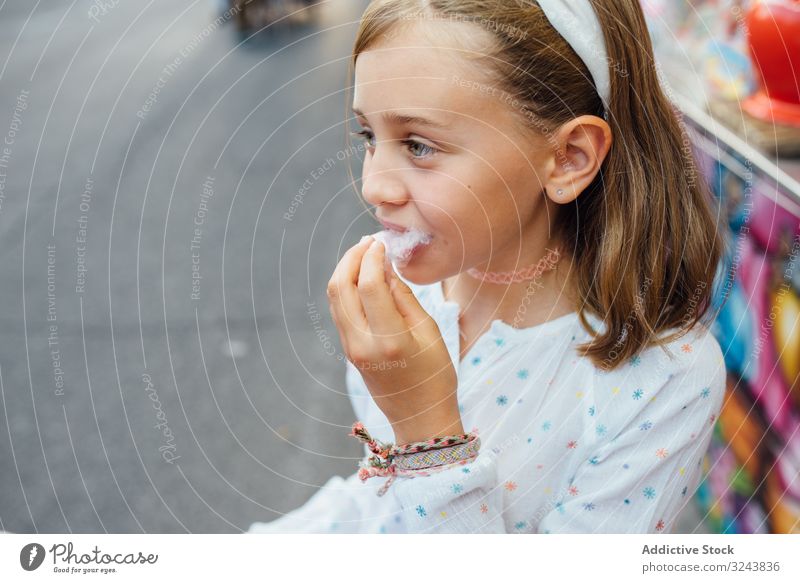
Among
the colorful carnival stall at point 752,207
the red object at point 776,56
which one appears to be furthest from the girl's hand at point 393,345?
the red object at point 776,56

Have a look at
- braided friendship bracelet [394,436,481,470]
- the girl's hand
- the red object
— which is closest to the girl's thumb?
the girl's hand

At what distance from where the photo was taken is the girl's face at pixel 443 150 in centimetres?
61

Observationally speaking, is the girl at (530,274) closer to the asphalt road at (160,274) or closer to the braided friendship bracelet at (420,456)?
the braided friendship bracelet at (420,456)

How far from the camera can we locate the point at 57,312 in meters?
1.19

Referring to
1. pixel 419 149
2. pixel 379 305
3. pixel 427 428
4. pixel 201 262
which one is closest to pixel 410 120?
→ pixel 419 149

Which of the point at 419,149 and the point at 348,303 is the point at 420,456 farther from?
the point at 419,149

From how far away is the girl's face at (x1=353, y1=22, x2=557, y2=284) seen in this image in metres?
0.61

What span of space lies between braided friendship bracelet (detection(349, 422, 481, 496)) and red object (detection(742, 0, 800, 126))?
19.2 inches

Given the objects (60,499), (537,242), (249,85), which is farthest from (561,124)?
(249,85)

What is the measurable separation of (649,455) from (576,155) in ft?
0.82

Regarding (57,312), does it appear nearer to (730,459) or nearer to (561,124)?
(561,124)

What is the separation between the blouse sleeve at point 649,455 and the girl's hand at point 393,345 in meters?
0.13

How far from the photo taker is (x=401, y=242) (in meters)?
0.68

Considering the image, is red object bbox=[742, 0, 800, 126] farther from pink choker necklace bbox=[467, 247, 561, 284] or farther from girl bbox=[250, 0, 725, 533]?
pink choker necklace bbox=[467, 247, 561, 284]
